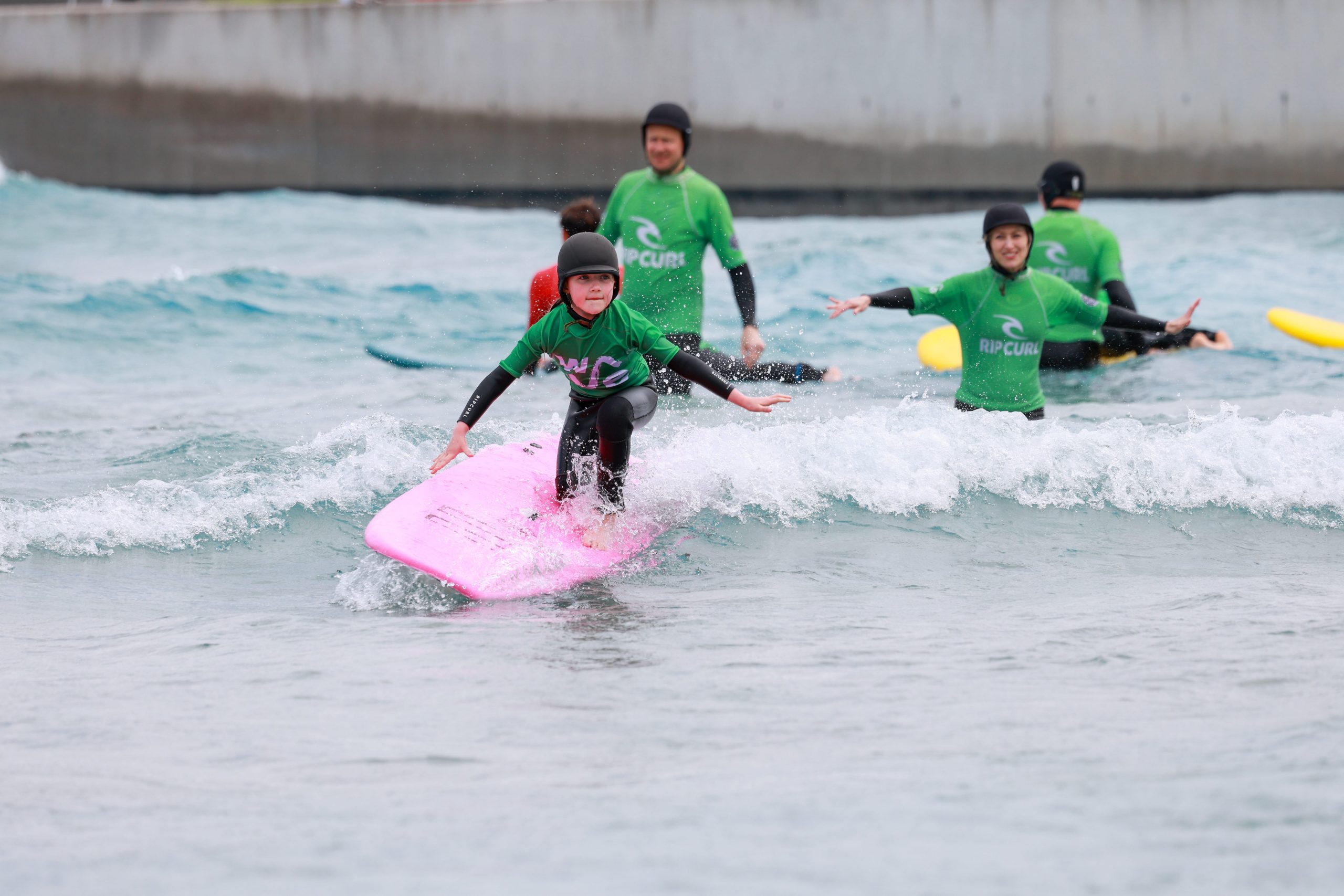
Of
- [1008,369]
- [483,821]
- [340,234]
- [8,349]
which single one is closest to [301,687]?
[483,821]

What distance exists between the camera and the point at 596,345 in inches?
205

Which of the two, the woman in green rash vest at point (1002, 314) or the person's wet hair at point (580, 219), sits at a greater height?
the person's wet hair at point (580, 219)

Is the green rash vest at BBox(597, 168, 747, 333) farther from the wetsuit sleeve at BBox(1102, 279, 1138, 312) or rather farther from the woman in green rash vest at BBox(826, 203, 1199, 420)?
the wetsuit sleeve at BBox(1102, 279, 1138, 312)

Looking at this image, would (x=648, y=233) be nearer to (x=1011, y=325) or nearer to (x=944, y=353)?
(x=1011, y=325)

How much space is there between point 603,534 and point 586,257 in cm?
110

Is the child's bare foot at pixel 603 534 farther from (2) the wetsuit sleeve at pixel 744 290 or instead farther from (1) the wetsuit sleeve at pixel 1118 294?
(1) the wetsuit sleeve at pixel 1118 294

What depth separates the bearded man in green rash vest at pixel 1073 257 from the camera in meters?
8.71

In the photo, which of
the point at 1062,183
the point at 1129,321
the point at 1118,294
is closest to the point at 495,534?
the point at 1129,321

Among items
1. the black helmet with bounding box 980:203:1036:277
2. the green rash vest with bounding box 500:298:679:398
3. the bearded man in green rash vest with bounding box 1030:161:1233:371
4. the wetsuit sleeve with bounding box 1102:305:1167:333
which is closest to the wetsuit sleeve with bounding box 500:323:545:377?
the green rash vest with bounding box 500:298:679:398

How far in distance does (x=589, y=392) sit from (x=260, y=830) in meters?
2.75

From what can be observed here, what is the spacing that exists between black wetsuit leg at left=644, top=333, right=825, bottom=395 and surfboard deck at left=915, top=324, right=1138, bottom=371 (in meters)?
1.58

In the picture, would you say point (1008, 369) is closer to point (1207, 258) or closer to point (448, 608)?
point (448, 608)

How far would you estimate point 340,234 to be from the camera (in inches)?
753

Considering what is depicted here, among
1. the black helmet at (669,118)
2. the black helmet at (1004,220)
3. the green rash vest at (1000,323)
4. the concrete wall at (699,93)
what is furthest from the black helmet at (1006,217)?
the concrete wall at (699,93)
